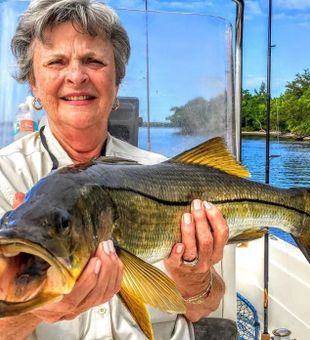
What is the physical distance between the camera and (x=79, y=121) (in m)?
2.43

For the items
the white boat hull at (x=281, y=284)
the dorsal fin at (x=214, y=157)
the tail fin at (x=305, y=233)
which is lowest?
the white boat hull at (x=281, y=284)

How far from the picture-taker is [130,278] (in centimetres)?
167

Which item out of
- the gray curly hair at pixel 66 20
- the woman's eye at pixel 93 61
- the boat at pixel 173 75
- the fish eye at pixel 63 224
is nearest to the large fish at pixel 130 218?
the fish eye at pixel 63 224

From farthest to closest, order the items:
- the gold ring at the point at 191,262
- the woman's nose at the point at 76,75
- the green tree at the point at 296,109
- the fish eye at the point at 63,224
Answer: the green tree at the point at 296,109 < the woman's nose at the point at 76,75 < the gold ring at the point at 191,262 < the fish eye at the point at 63,224

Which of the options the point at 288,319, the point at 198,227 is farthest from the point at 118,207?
the point at 288,319

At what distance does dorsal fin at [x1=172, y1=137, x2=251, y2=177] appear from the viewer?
6.85 ft

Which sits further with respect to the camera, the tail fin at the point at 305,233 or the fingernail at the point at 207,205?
the tail fin at the point at 305,233

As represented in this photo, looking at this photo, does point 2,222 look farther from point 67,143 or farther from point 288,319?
point 288,319

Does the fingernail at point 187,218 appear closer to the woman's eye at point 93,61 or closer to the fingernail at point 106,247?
the fingernail at point 106,247

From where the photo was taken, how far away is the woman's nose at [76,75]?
94.3 inches

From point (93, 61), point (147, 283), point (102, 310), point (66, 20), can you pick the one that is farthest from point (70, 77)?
point (147, 283)

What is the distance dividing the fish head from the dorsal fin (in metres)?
0.59

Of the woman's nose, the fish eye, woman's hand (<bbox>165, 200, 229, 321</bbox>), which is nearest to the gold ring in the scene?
woman's hand (<bbox>165, 200, 229, 321</bbox>)

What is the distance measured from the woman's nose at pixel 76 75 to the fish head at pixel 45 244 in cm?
90
